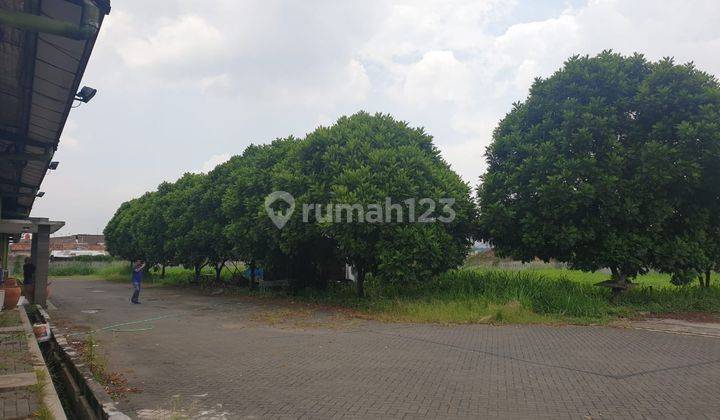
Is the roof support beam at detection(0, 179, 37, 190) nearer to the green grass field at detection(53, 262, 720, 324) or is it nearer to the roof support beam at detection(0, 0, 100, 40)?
the green grass field at detection(53, 262, 720, 324)

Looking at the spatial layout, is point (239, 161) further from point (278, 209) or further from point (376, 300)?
point (376, 300)

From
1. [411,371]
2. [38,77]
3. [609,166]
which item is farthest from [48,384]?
[609,166]

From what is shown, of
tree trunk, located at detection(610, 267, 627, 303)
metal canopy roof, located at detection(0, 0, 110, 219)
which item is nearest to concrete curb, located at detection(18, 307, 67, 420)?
metal canopy roof, located at detection(0, 0, 110, 219)

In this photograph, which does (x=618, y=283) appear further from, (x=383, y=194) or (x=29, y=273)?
(x=29, y=273)

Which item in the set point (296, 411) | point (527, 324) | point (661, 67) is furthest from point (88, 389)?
point (661, 67)

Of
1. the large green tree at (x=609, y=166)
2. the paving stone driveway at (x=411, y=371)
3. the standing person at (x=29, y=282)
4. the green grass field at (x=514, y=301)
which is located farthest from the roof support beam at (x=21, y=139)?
the large green tree at (x=609, y=166)

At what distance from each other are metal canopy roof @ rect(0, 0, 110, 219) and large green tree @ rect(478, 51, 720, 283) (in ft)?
37.5

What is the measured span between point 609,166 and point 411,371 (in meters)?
9.41

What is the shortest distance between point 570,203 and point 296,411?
1064 centimetres

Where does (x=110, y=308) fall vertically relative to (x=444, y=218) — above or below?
below

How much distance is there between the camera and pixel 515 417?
555 cm

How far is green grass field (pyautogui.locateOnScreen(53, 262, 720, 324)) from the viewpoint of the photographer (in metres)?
13.3

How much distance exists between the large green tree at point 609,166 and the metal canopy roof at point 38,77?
11.4 metres

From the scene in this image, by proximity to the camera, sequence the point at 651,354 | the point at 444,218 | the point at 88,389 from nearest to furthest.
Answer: the point at 88,389, the point at 651,354, the point at 444,218
